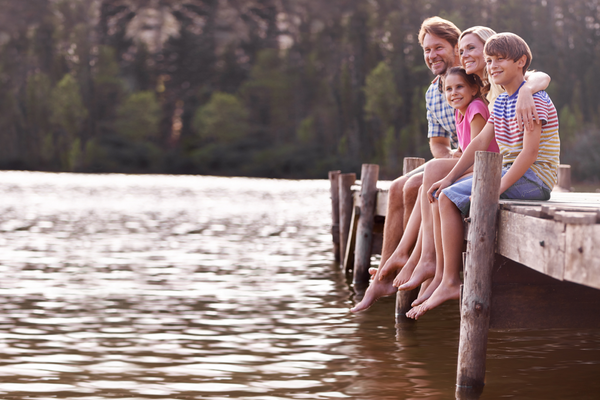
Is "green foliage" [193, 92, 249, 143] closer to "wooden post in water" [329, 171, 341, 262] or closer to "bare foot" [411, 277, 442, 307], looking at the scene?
"wooden post in water" [329, 171, 341, 262]

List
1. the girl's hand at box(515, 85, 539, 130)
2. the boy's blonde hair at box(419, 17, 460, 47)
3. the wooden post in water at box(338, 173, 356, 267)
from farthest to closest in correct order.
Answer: the wooden post in water at box(338, 173, 356, 267)
the boy's blonde hair at box(419, 17, 460, 47)
the girl's hand at box(515, 85, 539, 130)

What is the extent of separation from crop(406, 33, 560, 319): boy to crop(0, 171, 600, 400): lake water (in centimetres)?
99

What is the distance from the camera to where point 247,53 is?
236 feet

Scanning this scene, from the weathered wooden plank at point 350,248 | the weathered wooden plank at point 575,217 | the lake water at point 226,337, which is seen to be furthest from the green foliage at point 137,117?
the weathered wooden plank at point 575,217

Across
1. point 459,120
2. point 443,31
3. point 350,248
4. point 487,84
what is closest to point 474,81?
point 487,84

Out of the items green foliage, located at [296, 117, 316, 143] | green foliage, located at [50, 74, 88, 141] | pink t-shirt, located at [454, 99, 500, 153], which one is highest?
green foliage, located at [50, 74, 88, 141]

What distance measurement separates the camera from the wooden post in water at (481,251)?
220 inches

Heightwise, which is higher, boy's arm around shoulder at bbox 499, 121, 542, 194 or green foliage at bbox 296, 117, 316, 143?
green foliage at bbox 296, 117, 316, 143

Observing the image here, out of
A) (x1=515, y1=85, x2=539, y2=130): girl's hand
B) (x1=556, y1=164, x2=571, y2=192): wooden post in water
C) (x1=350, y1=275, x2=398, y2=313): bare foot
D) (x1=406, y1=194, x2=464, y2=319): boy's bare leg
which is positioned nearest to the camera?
(x1=515, y1=85, x2=539, y2=130): girl's hand

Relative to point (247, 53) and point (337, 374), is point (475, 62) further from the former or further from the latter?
point (247, 53)

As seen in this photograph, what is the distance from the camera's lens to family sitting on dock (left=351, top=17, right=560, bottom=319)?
19.4ft

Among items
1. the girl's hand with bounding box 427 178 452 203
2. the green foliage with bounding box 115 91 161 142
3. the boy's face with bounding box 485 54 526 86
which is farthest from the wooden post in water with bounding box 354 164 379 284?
the green foliage with bounding box 115 91 161 142

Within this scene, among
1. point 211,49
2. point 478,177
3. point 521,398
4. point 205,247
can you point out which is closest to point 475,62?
point 478,177

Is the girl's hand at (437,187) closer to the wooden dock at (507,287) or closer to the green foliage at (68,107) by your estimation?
the wooden dock at (507,287)
